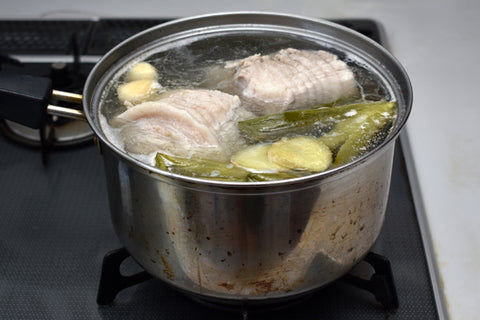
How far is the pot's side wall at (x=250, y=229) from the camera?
974 millimetres

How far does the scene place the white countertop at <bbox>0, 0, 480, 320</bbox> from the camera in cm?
140

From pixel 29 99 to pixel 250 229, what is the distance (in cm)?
49

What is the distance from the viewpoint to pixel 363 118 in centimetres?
118

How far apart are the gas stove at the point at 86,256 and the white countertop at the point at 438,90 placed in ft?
0.19

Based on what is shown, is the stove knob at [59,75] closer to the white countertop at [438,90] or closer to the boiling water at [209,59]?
the boiling water at [209,59]

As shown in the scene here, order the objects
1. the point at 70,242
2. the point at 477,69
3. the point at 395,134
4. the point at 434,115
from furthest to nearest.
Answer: the point at 477,69, the point at 434,115, the point at 70,242, the point at 395,134

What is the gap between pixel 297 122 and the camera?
119cm

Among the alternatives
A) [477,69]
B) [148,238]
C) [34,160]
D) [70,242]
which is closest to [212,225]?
[148,238]

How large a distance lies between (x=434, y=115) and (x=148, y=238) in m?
1.08

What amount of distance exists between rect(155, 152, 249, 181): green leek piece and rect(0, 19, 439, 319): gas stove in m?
0.33

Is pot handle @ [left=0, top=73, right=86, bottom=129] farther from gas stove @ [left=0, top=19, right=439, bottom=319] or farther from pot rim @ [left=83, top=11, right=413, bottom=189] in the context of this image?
gas stove @ [left=0, top=19, right=439, bottom=319]

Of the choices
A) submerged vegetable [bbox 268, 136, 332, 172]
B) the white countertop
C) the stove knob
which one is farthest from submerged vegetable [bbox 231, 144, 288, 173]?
the stove knob

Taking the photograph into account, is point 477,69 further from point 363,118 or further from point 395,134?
point 395,134

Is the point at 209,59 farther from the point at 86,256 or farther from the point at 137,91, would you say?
the point at 86,256
